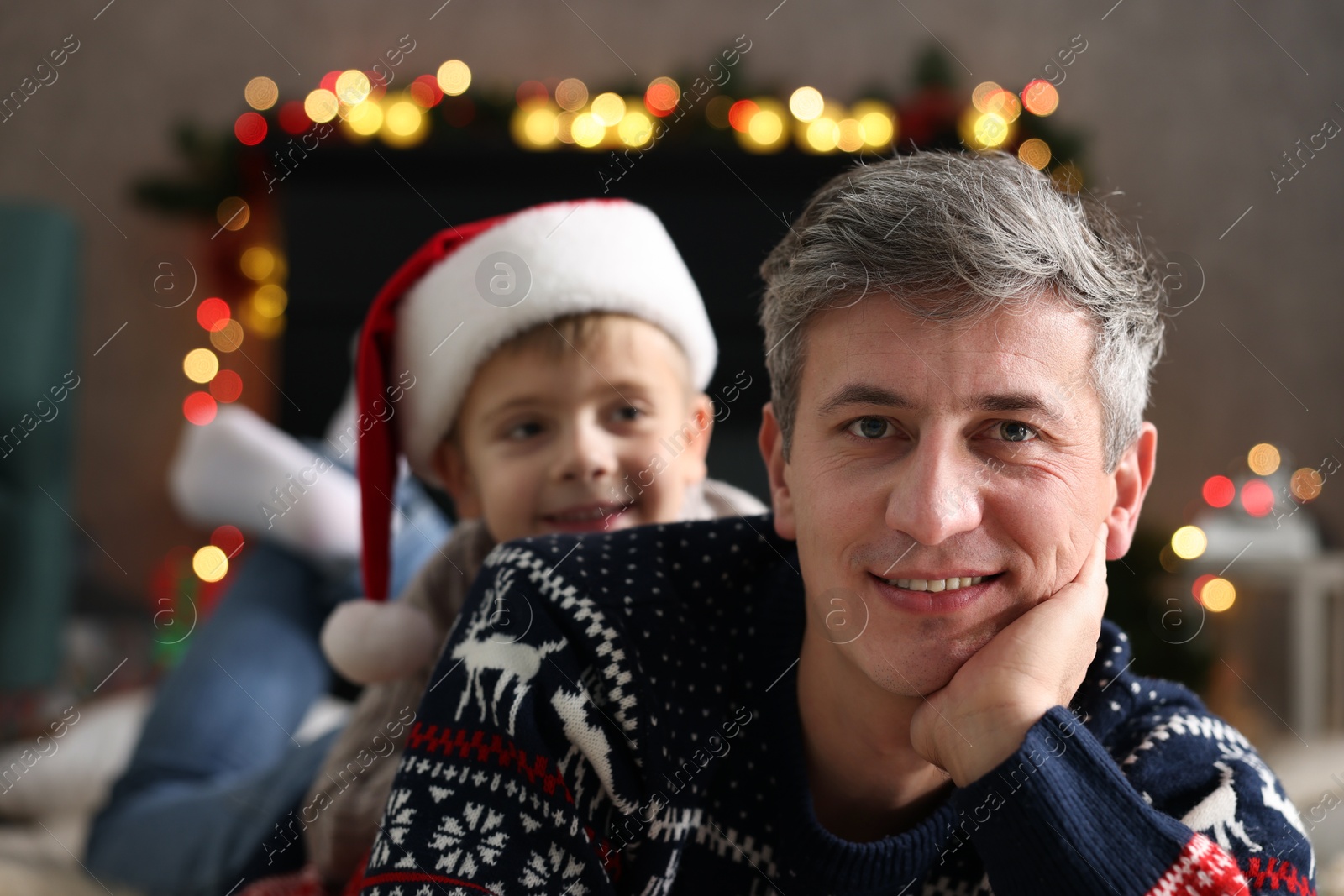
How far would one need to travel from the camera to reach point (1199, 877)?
72 centimetres

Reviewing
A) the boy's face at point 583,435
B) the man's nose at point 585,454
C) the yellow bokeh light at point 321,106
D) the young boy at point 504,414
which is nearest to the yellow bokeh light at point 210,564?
the yellow bokeh light at point 321,106

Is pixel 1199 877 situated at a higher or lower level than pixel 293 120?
lower

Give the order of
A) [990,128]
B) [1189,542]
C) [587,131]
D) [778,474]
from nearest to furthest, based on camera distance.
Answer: [778,474]
[1189,542]
[990,128]
[587,131]

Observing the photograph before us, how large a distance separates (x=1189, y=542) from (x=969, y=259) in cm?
247

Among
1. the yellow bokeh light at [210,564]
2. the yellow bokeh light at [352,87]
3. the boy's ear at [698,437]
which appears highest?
the yellow bokeh light at [352,87]

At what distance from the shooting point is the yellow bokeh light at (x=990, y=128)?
3.16 metres

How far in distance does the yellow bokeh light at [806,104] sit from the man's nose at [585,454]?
245 centimetres

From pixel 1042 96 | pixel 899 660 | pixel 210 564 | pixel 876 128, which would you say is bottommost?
pixel 1042 96

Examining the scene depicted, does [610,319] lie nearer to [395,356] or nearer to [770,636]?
[395,356]

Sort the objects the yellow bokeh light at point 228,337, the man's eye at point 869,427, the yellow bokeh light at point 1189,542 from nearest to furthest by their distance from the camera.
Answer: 1. the man's eye at point 869,427
2. the yellow bokeh light at point 1189,542
3. the yellow bokeh light at point 228,337

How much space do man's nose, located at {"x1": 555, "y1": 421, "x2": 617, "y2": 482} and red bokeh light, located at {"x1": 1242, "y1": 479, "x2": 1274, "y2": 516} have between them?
7.68ft

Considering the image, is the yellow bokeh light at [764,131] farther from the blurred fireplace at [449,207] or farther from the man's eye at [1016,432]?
the man's eye at [1016,432]

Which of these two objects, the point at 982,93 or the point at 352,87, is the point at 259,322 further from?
the point at 982,93

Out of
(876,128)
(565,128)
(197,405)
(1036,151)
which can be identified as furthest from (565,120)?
(197,405)
